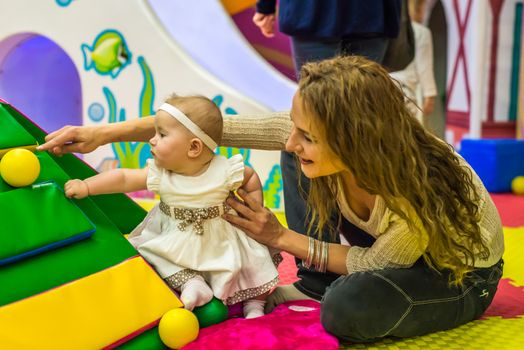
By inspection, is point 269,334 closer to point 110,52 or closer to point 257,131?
point 257,131

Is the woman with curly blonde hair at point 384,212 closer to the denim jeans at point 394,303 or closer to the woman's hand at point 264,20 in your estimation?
the denim jeans at point 394,303

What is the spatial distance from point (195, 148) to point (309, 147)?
283 mm

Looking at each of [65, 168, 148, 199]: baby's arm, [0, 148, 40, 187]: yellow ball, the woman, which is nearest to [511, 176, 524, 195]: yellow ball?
the woman

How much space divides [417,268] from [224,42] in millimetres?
1784

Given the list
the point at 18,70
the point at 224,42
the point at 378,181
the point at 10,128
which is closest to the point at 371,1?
the point at 378,181

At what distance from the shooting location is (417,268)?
129 cm

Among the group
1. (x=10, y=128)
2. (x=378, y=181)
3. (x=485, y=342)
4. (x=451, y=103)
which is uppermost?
(x=10, y=128)

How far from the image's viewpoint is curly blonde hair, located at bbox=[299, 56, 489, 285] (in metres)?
1.10

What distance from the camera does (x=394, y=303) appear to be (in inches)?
48.3

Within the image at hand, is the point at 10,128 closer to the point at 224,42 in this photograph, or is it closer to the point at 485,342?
the point at 485,342

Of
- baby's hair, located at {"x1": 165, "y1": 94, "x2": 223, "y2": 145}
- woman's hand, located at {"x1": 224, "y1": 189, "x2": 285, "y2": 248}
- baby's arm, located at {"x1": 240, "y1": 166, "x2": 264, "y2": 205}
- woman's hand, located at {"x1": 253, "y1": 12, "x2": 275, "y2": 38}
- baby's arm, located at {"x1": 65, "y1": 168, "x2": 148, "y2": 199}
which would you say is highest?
woman's hand, located at {"x1": 253, "y1": 12, "x2": 275, "y2": 38}

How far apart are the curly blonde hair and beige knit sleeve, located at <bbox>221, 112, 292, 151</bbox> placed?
0.33m

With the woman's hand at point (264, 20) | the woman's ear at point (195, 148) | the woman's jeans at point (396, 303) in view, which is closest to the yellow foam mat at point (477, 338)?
the woman's jeans at point (396, 303)

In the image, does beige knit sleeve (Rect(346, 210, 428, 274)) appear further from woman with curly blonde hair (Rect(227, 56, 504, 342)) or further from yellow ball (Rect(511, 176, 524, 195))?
yellow ball (Rect(511, 176, 524, 195))
